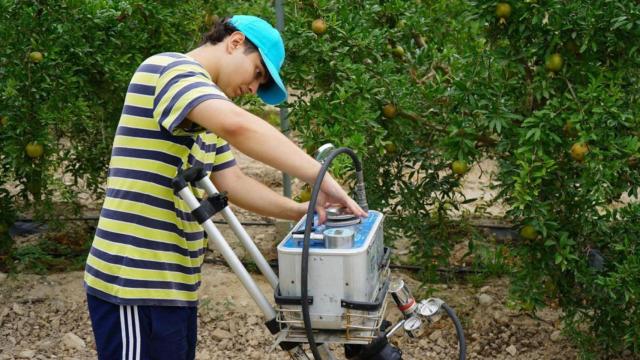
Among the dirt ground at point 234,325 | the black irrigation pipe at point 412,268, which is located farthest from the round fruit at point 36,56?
the black irrigation pipe at point 412,268

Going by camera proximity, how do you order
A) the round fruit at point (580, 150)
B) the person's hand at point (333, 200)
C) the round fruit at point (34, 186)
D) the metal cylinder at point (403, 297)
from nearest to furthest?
1. the person's hand at point (333, 200)
2. the metal cylinder at point (403, 297)
3. the round fruit at point (580, 150)
4. the round fruit at point (34, 186)

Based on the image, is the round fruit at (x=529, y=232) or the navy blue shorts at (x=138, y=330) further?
the round fruit at (x=529, y=232)

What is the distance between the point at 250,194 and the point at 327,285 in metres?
0.78

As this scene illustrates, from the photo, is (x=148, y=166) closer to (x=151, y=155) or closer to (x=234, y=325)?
(x=151, y=155)

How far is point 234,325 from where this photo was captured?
477cm

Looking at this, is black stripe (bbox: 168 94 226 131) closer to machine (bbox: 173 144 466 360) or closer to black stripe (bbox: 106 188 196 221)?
machine (bbox: 173 144 466 360)

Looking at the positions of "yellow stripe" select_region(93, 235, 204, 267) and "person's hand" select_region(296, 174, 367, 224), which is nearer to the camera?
"person's hand" select_region(296, 174, 367, 224)

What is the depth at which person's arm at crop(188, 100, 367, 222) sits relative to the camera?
7.71 feet

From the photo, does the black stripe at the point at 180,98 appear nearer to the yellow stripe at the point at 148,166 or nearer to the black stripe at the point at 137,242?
the yellow stripe at the point at 148,166

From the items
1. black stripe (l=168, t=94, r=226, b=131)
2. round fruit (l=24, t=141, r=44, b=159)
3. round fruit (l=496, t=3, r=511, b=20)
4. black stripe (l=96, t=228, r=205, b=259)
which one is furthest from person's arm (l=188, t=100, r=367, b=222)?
round fruit (l=24, t=141, r=44, b=159)

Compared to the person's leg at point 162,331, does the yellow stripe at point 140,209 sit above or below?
above

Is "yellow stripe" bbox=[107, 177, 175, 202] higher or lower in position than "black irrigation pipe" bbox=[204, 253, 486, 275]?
higher

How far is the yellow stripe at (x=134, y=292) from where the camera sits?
2.66 meters

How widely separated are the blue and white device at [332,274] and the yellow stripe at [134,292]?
452mm
